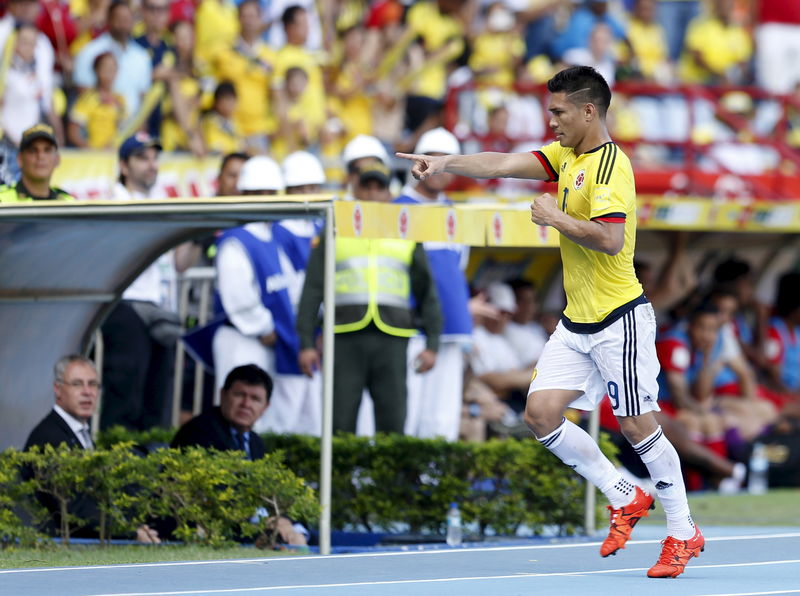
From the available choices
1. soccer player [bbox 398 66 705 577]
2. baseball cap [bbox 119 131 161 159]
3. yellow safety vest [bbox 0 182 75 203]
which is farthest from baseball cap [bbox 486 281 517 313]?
soccer player [bbox 398 66 705 577]

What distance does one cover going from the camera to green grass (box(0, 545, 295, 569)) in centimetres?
902

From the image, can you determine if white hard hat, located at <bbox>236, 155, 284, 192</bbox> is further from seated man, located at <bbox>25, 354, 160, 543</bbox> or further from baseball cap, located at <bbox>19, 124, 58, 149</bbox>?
seated man, located at <bbox>25, 354, 160, 543</bbox>

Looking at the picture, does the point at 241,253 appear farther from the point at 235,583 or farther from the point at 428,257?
the point at 235,583

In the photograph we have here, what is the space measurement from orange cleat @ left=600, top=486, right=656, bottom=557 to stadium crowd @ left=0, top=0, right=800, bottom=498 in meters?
3.43

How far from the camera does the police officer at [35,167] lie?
36.1 ft

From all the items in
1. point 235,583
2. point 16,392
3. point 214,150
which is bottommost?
point 235,583

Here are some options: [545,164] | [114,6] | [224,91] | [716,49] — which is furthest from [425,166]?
[716,49]

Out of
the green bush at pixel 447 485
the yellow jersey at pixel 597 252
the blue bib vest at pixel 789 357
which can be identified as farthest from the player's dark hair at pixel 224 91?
the yellow jersey at pixel 597 252

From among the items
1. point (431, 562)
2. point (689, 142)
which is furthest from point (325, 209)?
point (689, 142)

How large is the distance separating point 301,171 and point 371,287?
4.61 ft

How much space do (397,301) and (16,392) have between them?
2.70 m

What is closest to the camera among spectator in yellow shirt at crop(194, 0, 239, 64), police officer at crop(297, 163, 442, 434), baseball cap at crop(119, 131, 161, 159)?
police officer at crop(297, 163, 442, 434)

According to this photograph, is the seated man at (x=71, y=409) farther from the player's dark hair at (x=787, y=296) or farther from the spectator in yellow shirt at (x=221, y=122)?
the player's dark hair at (x=787, y=296)

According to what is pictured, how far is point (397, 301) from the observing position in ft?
39.7
